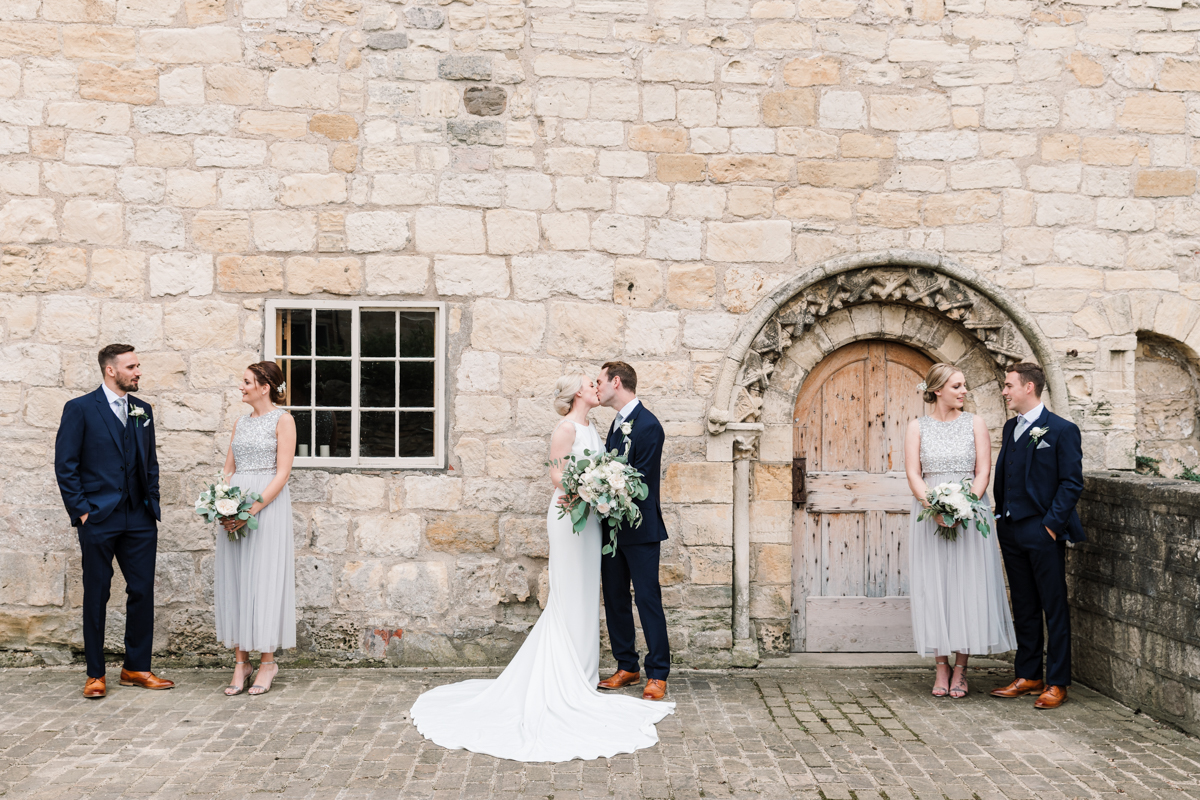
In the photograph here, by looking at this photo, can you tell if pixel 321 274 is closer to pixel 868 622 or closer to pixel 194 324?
pixel 194 324

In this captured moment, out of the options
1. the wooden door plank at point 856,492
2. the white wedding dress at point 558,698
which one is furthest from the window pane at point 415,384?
the wooden door plank at point 856,492

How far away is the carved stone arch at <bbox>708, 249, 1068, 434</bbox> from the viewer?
20.0 feet

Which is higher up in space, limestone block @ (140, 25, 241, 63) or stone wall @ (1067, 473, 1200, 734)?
limestone block @ (140, 25, 241, 63)

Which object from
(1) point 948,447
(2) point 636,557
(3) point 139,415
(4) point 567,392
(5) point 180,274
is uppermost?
(5) point 180,274

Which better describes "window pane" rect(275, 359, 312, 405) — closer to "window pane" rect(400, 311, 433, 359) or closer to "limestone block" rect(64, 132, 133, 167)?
"window pane" rect(400, 311, 433, 359)

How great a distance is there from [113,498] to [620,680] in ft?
10.6

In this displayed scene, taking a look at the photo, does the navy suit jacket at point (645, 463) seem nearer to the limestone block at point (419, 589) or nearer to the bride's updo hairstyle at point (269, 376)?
the limestone block at point (419, 589)

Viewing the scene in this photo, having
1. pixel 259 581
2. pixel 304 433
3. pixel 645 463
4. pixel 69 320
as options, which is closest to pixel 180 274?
pixel 69 320

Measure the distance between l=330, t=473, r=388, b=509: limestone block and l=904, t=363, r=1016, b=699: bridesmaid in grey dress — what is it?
3409 millimetres

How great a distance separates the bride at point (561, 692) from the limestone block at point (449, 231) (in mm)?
1288

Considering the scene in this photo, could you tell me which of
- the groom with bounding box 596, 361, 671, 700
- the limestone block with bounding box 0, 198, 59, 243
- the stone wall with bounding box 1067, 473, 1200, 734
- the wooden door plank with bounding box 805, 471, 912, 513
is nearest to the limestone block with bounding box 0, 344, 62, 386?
the limestone block with bounding box 0, 198, 59, 243

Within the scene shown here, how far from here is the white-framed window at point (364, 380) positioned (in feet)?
20.2

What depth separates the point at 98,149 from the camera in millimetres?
6020

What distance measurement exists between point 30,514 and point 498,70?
170 inches
